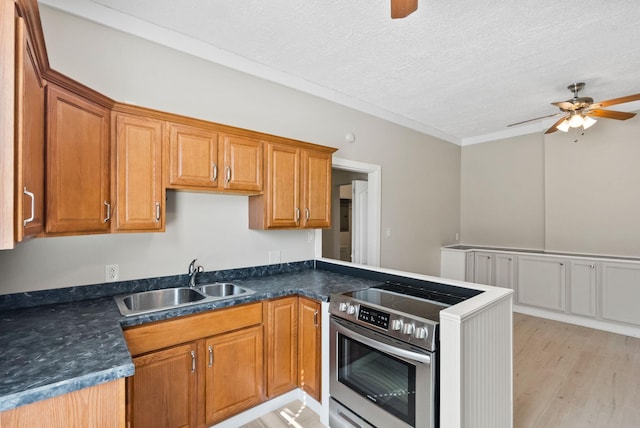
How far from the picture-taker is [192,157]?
6.99ft

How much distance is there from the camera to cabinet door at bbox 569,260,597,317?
3998 mm

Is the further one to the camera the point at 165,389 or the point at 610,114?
the point at 610,114

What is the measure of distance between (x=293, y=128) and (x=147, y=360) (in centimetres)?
233

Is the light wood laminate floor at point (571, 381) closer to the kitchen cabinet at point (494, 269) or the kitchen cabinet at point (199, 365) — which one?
the kitchen cabinet at point (199, 365)

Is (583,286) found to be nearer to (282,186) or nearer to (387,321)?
(387,321)

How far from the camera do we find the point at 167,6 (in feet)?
6.88

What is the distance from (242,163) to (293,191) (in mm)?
519

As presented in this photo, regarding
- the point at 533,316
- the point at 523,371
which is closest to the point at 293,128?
the point at 523,371

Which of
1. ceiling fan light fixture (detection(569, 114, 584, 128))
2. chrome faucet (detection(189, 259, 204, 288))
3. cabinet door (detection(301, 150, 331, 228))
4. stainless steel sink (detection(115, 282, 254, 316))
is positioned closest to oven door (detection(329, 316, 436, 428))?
stainless steel sink (detection(115, 282, 254, 316))

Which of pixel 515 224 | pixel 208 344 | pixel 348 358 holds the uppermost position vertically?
pixel 515 224

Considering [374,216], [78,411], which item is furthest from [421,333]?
[374,216]

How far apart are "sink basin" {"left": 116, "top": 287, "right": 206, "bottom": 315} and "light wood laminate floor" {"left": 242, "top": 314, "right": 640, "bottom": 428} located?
101 centimetres

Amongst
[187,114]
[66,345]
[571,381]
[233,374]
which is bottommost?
[571,381]

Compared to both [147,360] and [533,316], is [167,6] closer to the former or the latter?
[147,360]
